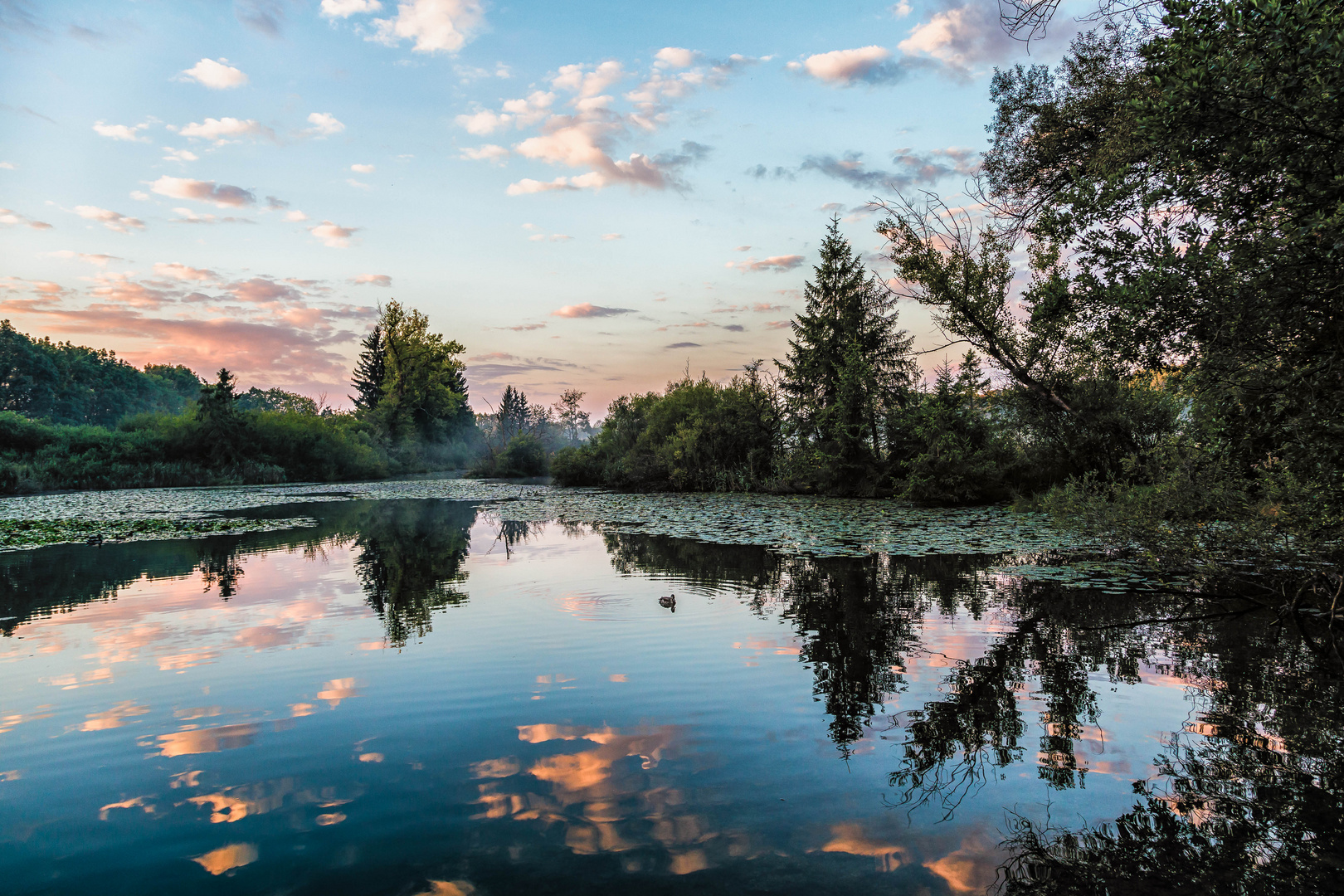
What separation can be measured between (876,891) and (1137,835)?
1.32 meters

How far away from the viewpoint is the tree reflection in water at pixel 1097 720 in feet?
8.97

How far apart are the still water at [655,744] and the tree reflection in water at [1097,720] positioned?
22mm

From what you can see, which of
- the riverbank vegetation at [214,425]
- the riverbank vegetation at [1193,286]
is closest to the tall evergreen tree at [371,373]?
the riverbank vegetation at [214,425]

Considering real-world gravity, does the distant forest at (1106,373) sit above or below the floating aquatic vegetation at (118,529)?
above

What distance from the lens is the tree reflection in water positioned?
2.73m

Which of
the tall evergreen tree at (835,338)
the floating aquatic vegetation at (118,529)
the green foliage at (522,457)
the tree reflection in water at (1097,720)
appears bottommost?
the floating aquatic vegetation at (118,529)

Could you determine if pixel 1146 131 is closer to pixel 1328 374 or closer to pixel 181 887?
pixel 1328 374

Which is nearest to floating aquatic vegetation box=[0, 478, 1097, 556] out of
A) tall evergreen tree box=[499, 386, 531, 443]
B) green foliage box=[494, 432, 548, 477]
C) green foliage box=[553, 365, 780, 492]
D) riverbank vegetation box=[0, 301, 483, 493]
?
green foliage box=[553, 365, 780, 492]

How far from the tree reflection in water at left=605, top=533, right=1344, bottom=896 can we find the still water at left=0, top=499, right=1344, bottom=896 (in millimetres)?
22

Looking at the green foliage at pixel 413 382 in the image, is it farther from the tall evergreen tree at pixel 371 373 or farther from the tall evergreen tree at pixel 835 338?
the tall evergreen tree at pixel 835 338

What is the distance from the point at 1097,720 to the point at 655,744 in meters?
2.86

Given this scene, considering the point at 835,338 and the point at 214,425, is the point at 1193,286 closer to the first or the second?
the point at 835,338

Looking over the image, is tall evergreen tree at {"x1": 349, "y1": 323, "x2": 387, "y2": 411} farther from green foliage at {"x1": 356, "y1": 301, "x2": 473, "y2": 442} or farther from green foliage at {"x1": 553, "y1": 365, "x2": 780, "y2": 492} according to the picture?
green foliage at {"x1": 553, "y1": 365, "x2": 780, "y2": 492}

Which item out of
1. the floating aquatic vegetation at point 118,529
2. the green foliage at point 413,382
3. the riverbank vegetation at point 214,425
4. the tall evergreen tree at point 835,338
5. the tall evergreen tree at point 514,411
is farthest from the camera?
the tall evergreen tree at point 514,411
